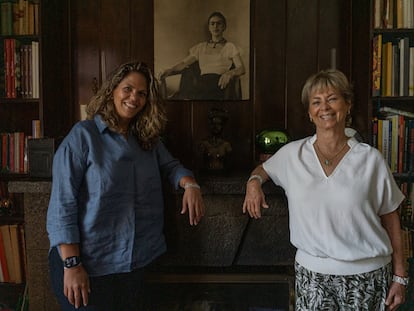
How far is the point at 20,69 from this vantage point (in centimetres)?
215

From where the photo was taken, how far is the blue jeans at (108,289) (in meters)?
1.48

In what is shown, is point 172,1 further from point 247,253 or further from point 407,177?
point 407,177

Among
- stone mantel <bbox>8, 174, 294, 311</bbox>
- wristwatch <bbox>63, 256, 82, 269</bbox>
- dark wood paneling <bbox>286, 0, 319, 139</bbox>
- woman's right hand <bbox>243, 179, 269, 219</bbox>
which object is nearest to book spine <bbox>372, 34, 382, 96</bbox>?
dark wood paneling <bbox>286, 0, 319, 139</bbox>

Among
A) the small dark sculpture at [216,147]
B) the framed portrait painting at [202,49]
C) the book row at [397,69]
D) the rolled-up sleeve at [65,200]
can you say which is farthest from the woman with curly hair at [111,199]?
the book row at [397,69]

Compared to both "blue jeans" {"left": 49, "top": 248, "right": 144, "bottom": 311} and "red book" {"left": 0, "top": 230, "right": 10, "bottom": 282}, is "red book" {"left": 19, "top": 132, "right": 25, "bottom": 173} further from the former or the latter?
"blue jeans" {"left": 49, "top": 248, "right": 144, "bottom": 311}

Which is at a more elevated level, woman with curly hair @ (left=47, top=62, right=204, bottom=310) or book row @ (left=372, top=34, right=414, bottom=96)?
book row @ (left=372, top=34, right=414, bottom=96)

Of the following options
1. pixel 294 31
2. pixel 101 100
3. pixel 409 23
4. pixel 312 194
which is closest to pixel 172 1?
pixel 294 31

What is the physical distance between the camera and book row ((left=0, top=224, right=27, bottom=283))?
86.0 inches

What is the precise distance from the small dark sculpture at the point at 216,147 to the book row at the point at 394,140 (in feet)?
2.48

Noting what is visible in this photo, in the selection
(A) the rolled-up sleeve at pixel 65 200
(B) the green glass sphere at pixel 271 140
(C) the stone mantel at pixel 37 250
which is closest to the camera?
(A) the rolled-up sleeve at pixel 65 200

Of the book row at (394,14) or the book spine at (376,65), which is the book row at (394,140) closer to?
the book spine at (376,65)

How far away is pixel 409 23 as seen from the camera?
80.4 inches

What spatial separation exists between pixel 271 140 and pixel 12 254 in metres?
1.49

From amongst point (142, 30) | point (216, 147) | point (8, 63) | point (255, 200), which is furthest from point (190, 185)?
point (8, 63)
